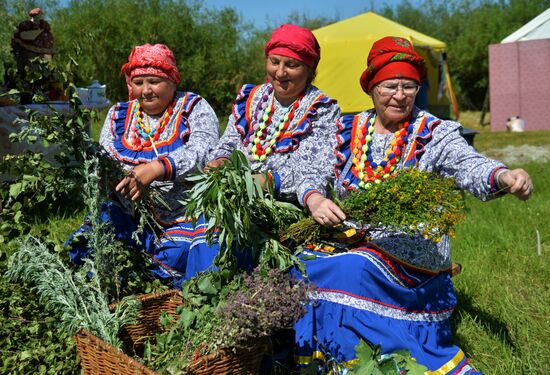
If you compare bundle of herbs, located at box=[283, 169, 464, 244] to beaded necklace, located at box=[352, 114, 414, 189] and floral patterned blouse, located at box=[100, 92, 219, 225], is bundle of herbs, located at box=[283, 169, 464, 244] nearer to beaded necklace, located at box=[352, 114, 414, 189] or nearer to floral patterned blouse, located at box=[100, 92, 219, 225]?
beaded necklace, located at box=[352, 114, 414, 189]

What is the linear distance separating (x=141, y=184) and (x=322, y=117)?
95 centimetres

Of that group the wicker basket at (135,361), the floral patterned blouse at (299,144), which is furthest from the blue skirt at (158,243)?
the wicker basket at (135,361)

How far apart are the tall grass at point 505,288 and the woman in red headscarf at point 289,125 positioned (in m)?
1.19

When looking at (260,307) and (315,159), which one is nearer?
(260,307)

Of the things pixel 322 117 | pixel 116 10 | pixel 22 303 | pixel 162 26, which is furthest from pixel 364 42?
pixel 22 303

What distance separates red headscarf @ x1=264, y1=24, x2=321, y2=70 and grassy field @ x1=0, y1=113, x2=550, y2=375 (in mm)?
1068

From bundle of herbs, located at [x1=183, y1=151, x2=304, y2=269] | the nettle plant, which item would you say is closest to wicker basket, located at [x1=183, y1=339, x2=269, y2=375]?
bundle of herbs, located at [x1=183, y1=151, x2=304, y2=269]

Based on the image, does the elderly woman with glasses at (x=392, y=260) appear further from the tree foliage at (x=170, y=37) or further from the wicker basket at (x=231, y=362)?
the tree foliage at (x=170, y=37)

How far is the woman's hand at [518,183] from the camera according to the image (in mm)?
2316

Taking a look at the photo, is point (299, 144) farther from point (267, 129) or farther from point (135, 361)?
point (135, 361)

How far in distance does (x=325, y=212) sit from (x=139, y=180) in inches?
36.3

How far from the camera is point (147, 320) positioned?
2.79 metres

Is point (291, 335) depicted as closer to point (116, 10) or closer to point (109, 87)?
point (109, 87)

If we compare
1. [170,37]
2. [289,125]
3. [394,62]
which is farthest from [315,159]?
[170,37]
